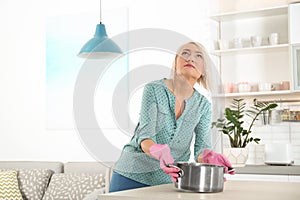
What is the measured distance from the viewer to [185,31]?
4188mm

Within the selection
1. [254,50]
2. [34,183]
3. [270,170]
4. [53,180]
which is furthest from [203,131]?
[34,183]

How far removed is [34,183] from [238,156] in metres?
1.71

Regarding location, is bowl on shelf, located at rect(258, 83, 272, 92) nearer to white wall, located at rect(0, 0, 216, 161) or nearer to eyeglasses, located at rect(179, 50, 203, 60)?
white wall, located at rect(0, 0, 216, 161)

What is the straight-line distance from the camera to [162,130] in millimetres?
1771

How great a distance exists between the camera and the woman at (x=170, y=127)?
1.57 meters

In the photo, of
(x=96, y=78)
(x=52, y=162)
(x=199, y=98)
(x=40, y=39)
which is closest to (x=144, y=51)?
(x=96, y=78)

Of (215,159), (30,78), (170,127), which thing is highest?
(30,78)

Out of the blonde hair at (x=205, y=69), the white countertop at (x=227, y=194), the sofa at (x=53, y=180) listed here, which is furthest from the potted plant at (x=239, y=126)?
the white countertop at (x=227, y=194)

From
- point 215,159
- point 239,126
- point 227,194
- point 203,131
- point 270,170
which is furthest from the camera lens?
point 239,126

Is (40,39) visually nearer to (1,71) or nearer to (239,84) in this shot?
(1,71)

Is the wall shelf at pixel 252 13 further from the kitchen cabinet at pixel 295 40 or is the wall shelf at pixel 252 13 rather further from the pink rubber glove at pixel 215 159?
the pink rubber glove at pixel 215 159

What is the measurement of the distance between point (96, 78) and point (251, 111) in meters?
2.71

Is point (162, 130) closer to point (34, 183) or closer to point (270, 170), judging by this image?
point (270, 170)

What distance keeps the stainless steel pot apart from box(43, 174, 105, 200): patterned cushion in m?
2.49
